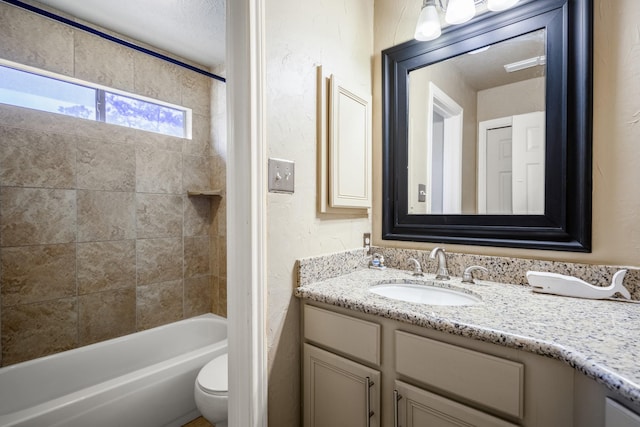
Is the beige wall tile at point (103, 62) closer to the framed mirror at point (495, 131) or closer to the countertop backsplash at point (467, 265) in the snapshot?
the framed mirror at point (495, 131)

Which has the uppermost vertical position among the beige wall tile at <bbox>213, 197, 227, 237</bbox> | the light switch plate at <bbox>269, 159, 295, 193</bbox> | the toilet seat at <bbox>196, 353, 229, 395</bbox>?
the light switch plate at <bbox>269, 159, 295, 193</bbox>

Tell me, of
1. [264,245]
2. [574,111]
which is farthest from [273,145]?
[574,111]

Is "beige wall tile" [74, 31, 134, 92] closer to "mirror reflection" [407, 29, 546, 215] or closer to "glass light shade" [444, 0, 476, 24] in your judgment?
"mirror reflection" [407, 29, 546, 215]

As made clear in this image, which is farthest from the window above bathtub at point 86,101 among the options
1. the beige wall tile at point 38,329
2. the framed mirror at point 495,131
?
the framed mirror at point 495,131

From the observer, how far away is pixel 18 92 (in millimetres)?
1656

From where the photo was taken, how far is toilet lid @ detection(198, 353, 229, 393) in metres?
1.36

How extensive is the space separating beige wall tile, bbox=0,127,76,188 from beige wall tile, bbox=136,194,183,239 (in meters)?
0.44

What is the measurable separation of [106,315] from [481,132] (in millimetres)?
2550

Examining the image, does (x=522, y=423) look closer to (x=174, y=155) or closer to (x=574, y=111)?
(x=574, y=111)

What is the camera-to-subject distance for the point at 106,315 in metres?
1.94

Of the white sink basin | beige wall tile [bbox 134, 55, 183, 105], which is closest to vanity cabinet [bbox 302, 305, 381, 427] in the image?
the white sink basin

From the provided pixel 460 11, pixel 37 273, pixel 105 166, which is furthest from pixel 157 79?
pixel 460 11

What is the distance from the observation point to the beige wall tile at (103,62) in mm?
1848

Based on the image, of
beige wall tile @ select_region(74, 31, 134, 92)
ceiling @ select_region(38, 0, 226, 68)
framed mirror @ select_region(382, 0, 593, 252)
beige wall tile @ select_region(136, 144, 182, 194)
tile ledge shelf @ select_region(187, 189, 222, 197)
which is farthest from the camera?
tile ledge shelf @ select_region(187, 189, 222, 197)
